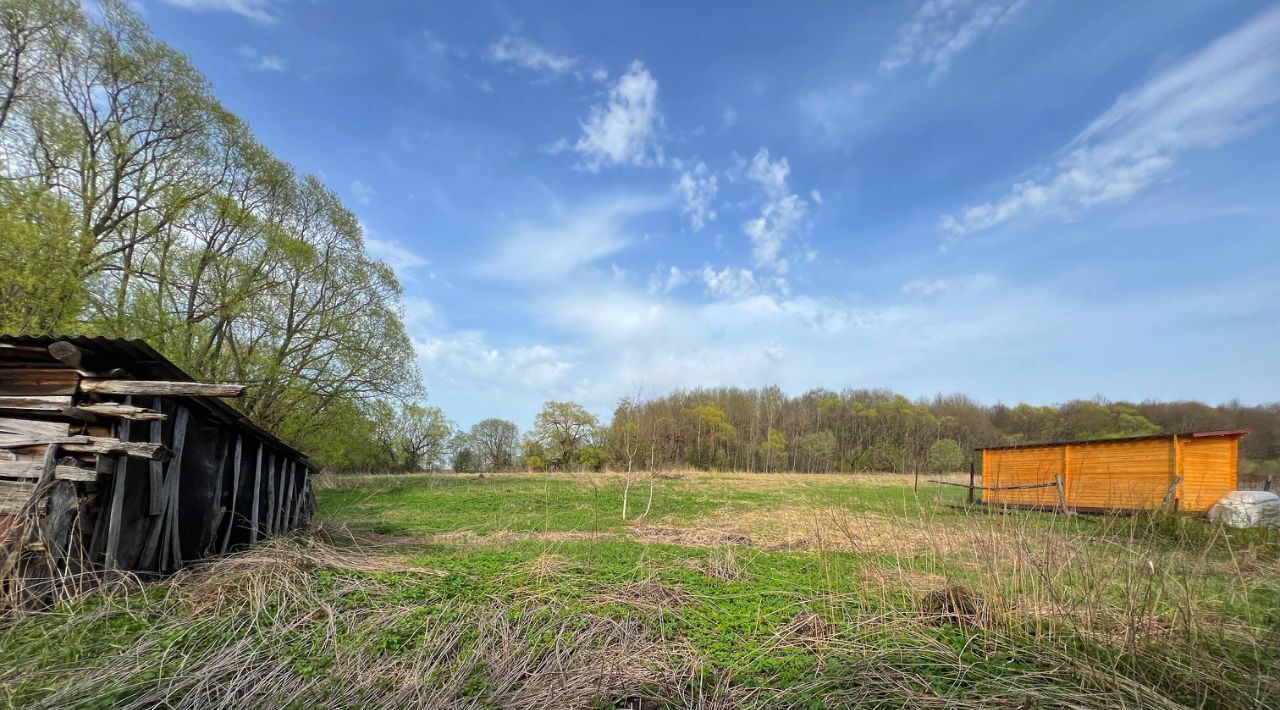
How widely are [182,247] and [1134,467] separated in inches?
1082

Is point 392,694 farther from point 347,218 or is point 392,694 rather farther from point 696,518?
point 347,218

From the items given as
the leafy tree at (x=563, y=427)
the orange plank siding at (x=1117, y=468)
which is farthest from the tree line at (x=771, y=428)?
the orange plank siding at (x=1117, y=468)

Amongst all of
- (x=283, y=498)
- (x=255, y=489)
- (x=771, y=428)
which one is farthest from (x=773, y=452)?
(x=255, y=489)

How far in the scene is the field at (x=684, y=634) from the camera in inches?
136

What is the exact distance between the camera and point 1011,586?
433 centimetres

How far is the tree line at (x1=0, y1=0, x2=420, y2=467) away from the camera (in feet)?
41.7

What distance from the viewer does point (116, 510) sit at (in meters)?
5.32

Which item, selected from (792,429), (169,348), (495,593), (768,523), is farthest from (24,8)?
(792,429)

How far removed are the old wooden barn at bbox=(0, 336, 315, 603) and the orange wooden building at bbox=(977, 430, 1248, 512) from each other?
43.1 ft

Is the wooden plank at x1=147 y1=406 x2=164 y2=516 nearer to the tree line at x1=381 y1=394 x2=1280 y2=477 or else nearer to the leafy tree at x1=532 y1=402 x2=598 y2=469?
the tree line at x1=381 y1=394 x2=1280 y2=477

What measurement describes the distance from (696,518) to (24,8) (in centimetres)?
1981

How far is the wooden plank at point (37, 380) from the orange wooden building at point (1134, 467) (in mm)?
13923

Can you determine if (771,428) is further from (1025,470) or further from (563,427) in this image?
(1025,470)

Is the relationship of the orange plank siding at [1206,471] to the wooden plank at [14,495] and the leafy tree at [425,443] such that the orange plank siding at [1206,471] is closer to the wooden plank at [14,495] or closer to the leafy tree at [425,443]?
the wooden plank at [14,495]
